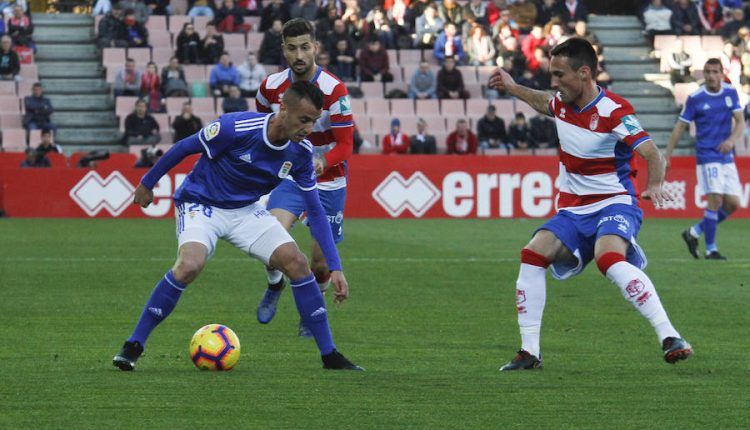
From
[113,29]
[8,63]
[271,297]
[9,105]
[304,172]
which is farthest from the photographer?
[113,29]

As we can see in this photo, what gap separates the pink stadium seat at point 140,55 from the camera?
2875 centimetres

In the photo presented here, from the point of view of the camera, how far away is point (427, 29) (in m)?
30.7

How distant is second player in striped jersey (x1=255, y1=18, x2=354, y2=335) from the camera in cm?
973

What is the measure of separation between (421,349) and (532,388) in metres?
1.86

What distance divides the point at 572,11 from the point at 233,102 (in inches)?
361

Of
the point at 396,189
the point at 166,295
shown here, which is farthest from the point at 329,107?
the point at 396,189

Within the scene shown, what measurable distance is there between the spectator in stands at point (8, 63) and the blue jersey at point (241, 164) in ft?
66.5

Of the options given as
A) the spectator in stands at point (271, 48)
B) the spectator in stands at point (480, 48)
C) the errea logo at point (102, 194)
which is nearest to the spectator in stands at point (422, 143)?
the spectator in stands at point (271, 48)

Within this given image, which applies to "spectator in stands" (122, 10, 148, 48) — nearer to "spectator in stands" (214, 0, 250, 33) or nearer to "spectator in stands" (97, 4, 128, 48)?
"spectator in stands" (97, 4, 128, 48)

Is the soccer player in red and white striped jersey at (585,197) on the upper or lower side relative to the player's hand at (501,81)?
lower

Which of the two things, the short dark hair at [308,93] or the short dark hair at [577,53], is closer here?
the short dark hair at [308,93]

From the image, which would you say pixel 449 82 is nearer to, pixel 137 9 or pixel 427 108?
pixel 427 108

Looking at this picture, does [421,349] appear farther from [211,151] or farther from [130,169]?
[130,169]

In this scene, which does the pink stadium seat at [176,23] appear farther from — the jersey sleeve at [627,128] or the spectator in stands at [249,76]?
the jersey sleeve at [627,128]
